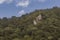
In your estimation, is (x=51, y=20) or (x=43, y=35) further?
(x=51, y=20)

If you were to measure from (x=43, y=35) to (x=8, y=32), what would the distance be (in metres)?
13.7

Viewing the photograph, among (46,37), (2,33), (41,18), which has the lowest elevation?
(46,37)

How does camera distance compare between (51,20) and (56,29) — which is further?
(51,20)

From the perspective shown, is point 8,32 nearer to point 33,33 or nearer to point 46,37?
point 33,33

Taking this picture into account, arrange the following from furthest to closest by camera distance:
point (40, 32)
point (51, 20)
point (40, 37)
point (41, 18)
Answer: point (41, 18) < point (51, 20) < point (40, 32) < point (40, 37)

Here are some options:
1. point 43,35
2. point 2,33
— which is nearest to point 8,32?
point 2,33

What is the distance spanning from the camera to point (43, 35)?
64.4 m

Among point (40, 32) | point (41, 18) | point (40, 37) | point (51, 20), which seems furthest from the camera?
point (41, 18)

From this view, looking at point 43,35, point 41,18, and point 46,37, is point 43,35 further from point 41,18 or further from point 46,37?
point 41,18

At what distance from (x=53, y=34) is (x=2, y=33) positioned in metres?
16.6

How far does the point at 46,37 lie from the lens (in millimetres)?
63125

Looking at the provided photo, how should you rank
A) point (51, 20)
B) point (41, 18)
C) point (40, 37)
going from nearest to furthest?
point (40, 37)
point (51, 20)
point (41, 18)

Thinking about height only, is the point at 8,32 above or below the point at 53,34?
above

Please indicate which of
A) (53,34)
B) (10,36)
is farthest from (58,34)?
(10,36)
